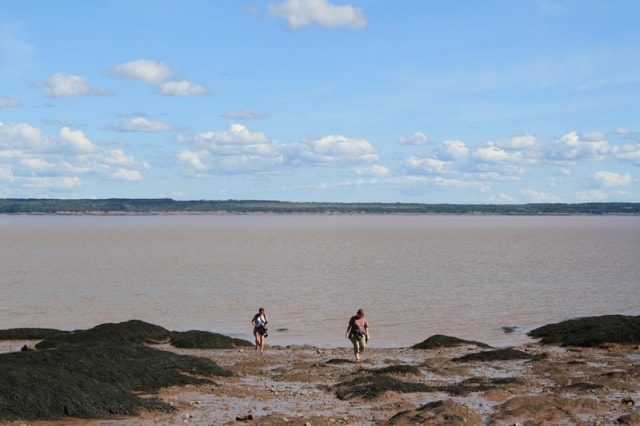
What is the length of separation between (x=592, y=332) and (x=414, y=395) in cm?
1844

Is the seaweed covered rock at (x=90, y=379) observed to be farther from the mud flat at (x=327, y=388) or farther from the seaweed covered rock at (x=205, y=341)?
the seaweed covered rock at (x=205, y=341)

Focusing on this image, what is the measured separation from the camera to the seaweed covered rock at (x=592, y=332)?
36906 millimetres

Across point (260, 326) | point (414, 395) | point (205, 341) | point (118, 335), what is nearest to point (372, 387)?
point (414, 395)

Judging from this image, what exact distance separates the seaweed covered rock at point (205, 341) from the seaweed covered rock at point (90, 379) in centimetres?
737

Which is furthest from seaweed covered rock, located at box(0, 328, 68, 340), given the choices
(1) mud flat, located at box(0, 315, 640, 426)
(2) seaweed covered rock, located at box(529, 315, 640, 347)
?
(2) seaweed covered rock, located at box(529, 315, 640, 347)

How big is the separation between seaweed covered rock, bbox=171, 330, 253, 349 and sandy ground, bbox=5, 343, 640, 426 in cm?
378

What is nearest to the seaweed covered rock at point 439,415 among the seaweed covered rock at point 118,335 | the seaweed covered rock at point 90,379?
the seaweed covered rock at point 90,379

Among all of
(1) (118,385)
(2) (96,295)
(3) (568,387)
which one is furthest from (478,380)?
(2) (96,295)

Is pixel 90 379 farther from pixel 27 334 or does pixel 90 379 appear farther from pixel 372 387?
pixel 27 334

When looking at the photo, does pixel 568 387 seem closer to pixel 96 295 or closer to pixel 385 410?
pixel 385 410

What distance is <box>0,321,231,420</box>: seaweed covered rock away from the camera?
19.7 m

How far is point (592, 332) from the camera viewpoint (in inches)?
1506

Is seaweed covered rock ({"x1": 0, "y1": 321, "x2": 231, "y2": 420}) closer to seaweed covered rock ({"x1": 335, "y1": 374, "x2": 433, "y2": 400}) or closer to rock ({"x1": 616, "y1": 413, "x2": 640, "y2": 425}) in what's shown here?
seaweed covered rock ({"x1": 335, "y1": 374, "x2": 433, "y2": 400})

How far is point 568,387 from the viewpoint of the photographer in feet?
78.0
